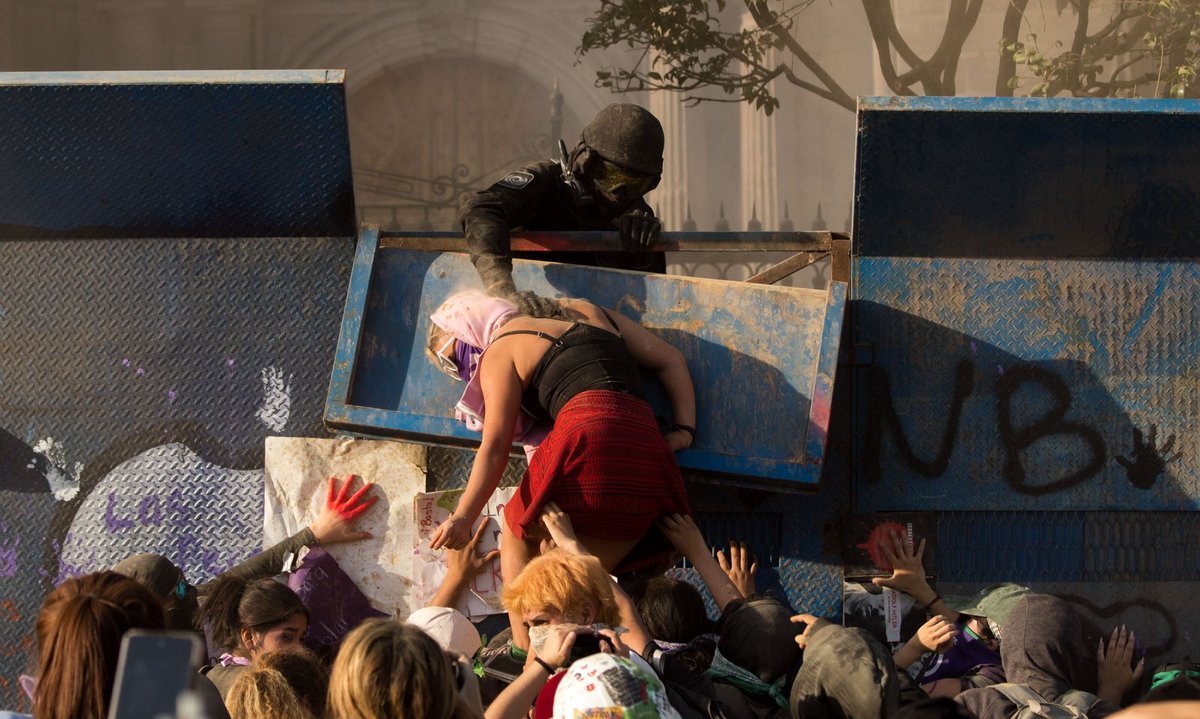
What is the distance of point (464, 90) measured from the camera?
59.0ft

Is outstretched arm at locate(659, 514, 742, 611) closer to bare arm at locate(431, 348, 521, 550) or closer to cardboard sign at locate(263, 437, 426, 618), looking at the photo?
bare arm at locate(431, 348, 521, 550)

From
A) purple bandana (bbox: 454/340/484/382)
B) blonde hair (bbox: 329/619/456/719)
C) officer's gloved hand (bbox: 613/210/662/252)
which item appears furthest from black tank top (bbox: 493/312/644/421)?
blonde hair (bbox: 329/619/456/719)

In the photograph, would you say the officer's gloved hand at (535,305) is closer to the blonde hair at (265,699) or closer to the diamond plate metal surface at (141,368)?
the diamond plate metal surface at (141,368)

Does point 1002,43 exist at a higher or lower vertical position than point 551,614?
higher

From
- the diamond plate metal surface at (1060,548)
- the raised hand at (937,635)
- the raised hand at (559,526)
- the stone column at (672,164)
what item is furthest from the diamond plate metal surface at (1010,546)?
the stone column at (672,164)

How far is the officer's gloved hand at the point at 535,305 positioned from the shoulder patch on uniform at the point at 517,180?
1.49 ft

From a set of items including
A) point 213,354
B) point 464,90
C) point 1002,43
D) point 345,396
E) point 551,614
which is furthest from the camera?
point 464,90

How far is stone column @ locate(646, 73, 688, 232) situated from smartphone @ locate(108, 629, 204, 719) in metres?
14.9

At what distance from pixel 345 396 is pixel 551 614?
159cm

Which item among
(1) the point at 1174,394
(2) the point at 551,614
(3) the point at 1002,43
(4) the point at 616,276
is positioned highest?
(3) the point at 1002,43

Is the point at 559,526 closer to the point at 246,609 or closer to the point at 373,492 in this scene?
the point at 246,609

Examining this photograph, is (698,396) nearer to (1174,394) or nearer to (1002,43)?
(1174,394)

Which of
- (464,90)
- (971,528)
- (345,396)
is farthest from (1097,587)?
(464,90)

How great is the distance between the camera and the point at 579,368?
413 cm
